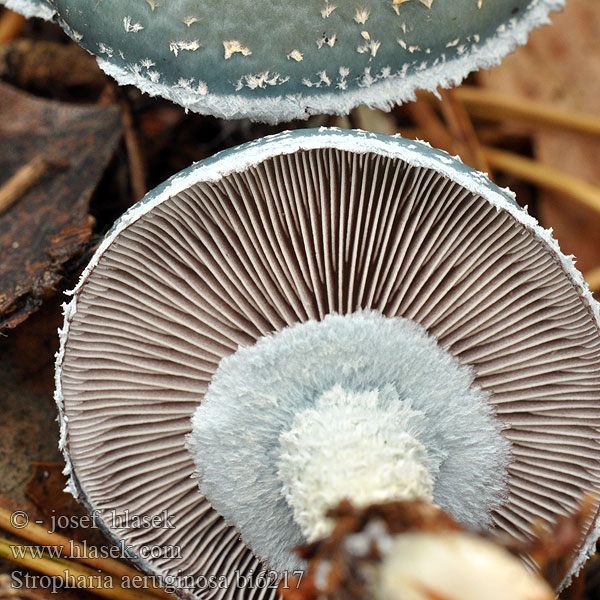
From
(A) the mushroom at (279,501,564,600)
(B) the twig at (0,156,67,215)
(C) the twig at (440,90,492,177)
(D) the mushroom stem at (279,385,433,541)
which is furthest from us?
(C) the twig at (440,90,492,177)

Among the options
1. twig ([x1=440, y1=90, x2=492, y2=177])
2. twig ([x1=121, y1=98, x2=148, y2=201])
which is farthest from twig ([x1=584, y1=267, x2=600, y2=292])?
twig ([x1=121, y1=98, x2=148, y2=201])

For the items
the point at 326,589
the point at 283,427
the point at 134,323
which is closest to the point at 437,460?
the point at 283,427

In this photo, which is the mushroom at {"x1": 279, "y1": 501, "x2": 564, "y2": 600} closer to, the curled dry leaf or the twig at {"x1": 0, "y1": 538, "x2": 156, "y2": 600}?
the twig at {"x1": 0, "y1": 538, "x2": 156, "y2": 600}

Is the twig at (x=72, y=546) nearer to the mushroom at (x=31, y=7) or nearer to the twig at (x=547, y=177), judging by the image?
the mushroom at (x=31, y=7)

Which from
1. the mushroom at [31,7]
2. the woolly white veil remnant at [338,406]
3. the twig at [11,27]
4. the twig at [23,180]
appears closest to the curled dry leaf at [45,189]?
the twig at [23,180]

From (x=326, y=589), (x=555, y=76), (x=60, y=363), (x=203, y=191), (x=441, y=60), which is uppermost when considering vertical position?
(x=555, y=76)

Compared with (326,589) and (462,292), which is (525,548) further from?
(462,292)

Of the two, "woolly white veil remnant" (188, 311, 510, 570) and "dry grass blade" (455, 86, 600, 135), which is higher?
"dry grass blade" (455, 86, 600, 135)
